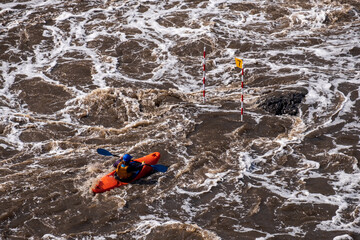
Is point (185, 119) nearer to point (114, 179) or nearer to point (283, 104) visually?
point (283, 104)

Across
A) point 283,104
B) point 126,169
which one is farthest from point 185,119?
point 126,169

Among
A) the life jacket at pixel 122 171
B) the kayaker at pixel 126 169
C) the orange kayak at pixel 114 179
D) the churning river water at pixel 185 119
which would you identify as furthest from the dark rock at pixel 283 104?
the life jacket at pixel 122 171

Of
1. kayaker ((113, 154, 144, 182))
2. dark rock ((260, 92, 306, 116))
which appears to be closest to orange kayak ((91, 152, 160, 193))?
kayaker ((113, 154, 144, 182))

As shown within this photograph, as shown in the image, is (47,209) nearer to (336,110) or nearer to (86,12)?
(336,110)

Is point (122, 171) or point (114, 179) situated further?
point (114, 179)

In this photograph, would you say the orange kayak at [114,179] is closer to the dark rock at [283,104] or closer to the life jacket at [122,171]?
the life jacket at [122,171]

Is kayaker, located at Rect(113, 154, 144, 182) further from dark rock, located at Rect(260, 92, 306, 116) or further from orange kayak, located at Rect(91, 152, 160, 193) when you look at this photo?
dark rock, located at Rect(260, 92, 306, 116)
